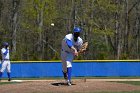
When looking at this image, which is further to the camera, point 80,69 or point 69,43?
point 80,69

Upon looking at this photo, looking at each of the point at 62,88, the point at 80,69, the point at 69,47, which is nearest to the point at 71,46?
the point at 69,47

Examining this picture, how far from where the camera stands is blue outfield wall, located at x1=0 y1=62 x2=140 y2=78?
29.1 m

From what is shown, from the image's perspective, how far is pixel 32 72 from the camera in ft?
95.9

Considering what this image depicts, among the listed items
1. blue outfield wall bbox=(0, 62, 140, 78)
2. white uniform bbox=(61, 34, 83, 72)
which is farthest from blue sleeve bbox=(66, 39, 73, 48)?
blue outfield wall bbox=(0, 62, 140, 78)

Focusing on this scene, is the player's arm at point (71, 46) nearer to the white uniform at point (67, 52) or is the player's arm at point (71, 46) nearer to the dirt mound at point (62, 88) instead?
the white uniform at point (67, 52)

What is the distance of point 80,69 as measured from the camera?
95.5 feet

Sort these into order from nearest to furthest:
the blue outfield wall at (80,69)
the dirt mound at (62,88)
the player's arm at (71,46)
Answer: the dirt mound at (62,88)
the player's arm at (71,46)
the blue outfield wall at (80,69)

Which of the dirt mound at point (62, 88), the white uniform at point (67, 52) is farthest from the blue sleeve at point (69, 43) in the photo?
the dirt mound at point (62, 88)

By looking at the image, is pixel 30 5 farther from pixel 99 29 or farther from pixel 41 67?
pixel 41 67

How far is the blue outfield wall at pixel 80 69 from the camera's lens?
2911 centimetres

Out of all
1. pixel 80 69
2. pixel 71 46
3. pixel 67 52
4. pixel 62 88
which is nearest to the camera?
pixel 62 88

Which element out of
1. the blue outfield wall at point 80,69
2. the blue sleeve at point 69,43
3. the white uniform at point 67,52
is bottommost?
the blue outfield wall at point 80,69

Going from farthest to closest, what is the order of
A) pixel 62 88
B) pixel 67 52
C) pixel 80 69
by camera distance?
1. pixel 80 69
2. pixel 67 52
3. pixel 62 88

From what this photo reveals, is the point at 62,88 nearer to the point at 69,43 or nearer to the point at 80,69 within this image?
the point at 69,43
